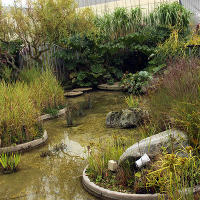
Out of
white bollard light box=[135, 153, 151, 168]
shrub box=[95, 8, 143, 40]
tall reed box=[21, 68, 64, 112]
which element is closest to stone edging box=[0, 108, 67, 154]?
tall reed box=[21, 68, 64, 112]

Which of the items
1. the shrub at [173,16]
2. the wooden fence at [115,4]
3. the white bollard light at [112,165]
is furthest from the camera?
the wooden fence at [115,4]

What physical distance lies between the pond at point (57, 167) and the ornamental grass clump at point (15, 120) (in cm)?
43

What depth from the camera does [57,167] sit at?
4.88 meters

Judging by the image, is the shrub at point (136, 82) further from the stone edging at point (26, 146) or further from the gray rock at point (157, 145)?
the gray rock at point (157, 145)

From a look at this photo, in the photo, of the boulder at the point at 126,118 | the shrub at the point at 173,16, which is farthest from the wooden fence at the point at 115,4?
the boulder at the point at 126,118

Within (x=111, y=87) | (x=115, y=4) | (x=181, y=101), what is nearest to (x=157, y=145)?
(x=181, y=101)

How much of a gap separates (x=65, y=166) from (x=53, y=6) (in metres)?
8.22

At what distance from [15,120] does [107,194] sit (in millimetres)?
2747

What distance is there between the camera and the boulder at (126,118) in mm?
6457

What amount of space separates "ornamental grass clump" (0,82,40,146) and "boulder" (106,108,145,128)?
171 centimetres

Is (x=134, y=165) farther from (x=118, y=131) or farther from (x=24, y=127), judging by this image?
(x=24, y=127)

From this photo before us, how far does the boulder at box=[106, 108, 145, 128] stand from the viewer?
6.46 meters

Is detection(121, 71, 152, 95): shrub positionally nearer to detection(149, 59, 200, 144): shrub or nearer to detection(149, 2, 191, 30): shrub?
detection(149, 2, 191, 30): shrub

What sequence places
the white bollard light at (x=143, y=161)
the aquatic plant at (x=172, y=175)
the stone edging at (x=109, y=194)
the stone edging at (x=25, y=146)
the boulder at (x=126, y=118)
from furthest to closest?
the boulder at (x=126, y=118) < the stone edging at (x=25, y=146) < the white bollard light at (x=143, y=161) < the stone edging at (x=109, y=194) < the aquatic plant at (x=172, y=175)
